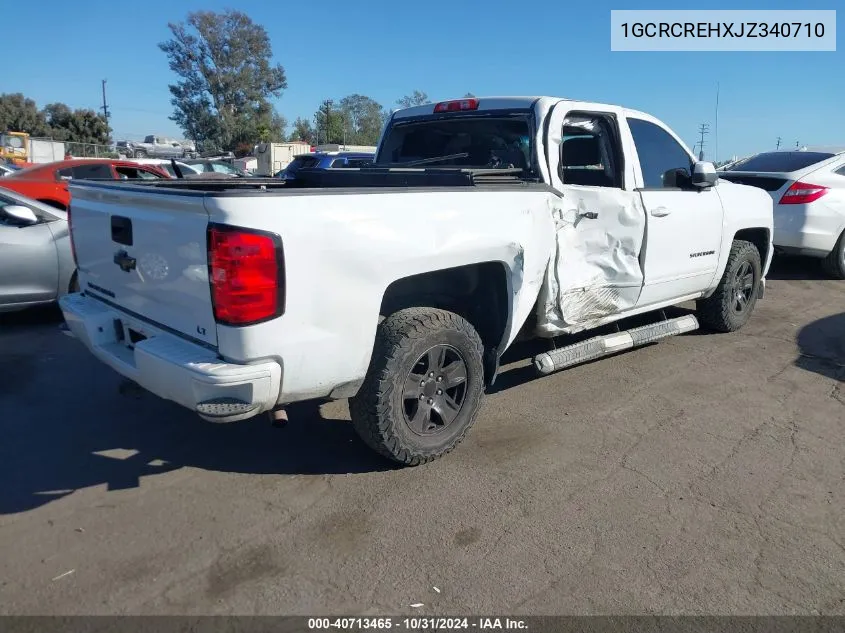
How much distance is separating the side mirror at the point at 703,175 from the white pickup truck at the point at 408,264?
0.05 ft

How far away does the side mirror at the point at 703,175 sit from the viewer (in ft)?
17.0

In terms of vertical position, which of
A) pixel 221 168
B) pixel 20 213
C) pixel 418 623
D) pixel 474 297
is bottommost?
pixel 418 623

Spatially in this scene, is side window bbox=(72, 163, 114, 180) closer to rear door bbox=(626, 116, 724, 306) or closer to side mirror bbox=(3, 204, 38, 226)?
side mirror bbox=(3, 204, 38, 226)

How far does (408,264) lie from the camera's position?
10.8 ft

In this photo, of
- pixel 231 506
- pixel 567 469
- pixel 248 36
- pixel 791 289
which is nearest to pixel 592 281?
pixel 567 469

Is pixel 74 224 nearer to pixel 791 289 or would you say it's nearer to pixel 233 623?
pixel 233 623

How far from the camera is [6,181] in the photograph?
11133mm

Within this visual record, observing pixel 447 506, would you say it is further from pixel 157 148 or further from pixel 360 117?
pixel 360 117

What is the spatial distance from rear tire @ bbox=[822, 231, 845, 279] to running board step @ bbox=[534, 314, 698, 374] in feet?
15.9

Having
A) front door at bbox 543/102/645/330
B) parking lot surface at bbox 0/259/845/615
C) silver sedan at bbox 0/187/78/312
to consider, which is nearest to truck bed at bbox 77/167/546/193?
front door at bbox 543/102/645/330

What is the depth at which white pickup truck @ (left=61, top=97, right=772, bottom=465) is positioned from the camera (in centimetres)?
287

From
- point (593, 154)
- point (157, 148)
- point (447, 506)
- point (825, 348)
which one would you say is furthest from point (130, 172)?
point (157, 148)

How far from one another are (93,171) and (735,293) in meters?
11.0

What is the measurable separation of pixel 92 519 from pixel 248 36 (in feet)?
199
